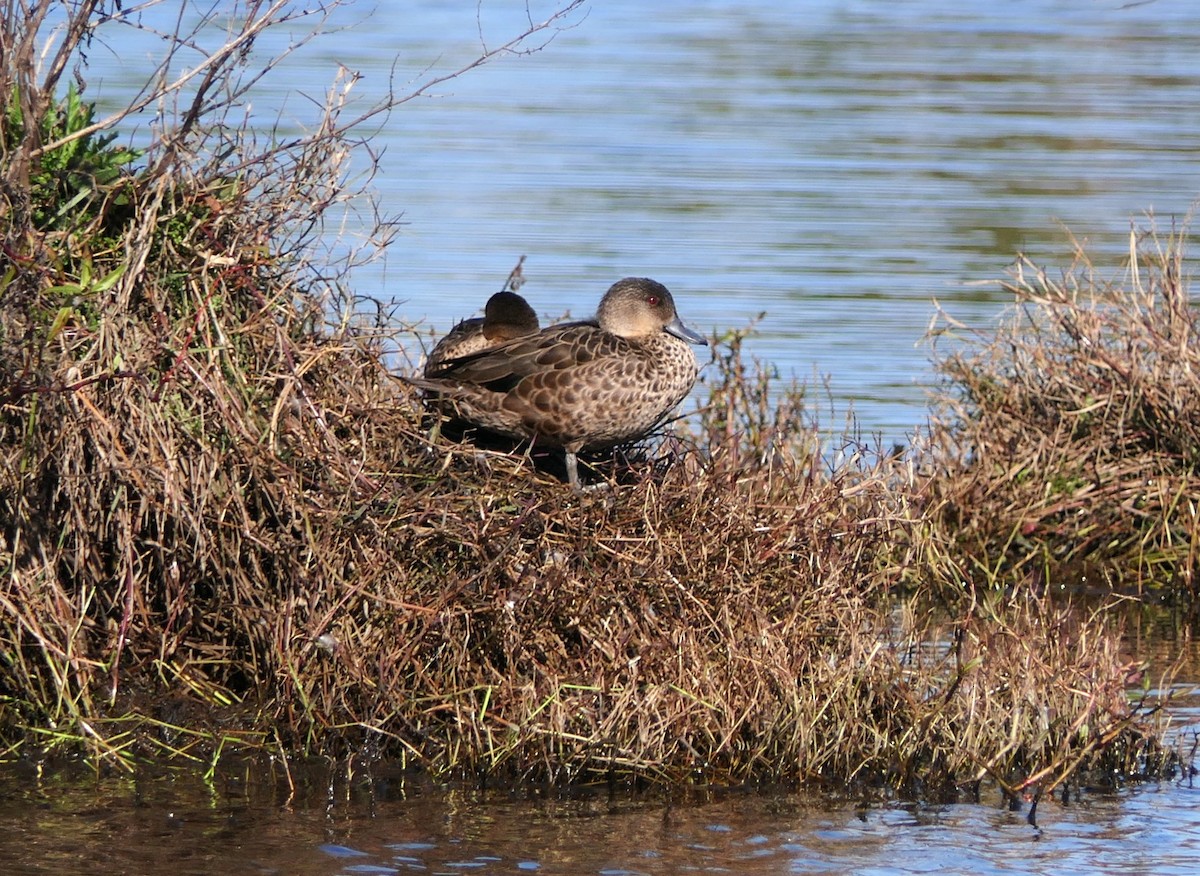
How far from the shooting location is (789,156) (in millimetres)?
20094

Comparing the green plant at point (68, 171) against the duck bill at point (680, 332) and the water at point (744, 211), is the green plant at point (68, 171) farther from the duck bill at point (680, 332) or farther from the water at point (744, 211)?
the duck bill at point (680, 332)

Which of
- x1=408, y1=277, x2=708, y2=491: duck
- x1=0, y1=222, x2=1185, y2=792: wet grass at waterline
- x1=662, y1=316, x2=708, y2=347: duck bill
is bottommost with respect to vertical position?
x1=0, y1=222, x2=1185, y2=792: wet grass at waterline

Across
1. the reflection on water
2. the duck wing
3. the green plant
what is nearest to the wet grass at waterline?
the reflection on water

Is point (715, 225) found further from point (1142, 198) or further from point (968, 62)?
point (968, 62)

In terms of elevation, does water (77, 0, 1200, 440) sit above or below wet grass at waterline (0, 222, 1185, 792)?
above

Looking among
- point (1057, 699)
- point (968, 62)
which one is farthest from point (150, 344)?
point (968, 62)

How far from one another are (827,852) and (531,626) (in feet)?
3.64

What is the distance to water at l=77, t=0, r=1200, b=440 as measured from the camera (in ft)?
45.0

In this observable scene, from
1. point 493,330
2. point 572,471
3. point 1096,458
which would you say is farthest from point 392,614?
point 1096,458

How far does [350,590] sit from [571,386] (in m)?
1.12

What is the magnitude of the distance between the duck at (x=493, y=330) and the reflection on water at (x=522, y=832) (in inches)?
70.5

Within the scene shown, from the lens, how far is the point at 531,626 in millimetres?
6234

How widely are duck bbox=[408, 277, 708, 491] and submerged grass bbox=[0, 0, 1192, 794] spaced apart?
1.14ft

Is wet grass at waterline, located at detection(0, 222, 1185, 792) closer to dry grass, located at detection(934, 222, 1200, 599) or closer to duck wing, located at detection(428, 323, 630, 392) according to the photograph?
duck wing, located at detection(428, 323, 630, 392)
